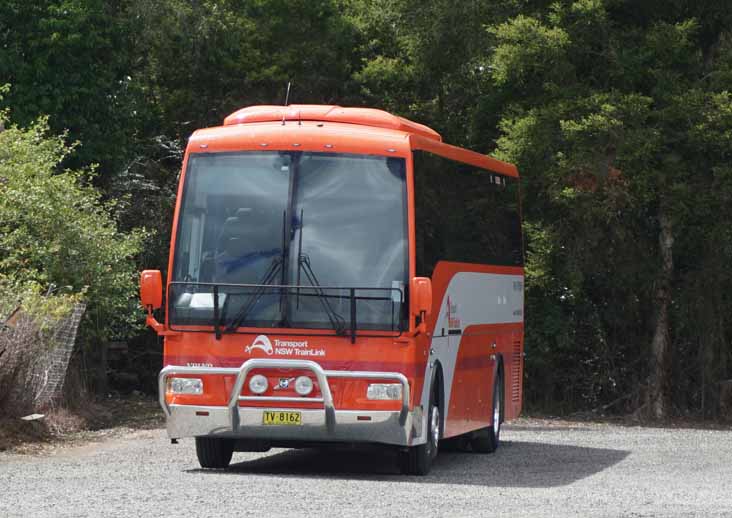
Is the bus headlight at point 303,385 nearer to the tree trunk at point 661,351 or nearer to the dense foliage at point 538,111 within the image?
the dense foliage at point 538,111

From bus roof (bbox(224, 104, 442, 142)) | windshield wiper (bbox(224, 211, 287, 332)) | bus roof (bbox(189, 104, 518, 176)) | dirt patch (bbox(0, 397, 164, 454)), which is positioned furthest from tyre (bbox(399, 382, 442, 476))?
dirt patch (bbox(0, 397, 164, 454))

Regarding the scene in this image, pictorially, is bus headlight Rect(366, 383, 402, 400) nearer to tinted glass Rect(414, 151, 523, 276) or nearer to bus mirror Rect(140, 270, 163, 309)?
tinted glass Rect(414, 151, 523, 276)

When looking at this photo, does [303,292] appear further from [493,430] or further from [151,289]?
[493,430]

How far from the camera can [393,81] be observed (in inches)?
1342

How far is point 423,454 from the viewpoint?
52.5 feet

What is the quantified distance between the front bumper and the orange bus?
0.5 inches

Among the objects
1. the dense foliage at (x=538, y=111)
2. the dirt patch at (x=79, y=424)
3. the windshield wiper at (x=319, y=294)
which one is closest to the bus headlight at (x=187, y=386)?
the windshield wiper at (x=319, y=294)

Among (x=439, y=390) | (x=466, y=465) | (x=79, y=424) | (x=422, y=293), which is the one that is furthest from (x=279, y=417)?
(x=79, y=424)

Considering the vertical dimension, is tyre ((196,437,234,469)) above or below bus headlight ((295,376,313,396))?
below

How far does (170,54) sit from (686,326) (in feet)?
44.6

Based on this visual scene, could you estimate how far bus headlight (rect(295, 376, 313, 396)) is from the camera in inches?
597

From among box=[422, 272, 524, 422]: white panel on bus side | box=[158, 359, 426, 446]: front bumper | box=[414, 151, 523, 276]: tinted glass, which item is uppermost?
box=[414, 151, 523, 276]: tinted glass

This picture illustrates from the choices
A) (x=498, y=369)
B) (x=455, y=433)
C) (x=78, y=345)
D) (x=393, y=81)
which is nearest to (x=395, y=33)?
(x=393, y=81)

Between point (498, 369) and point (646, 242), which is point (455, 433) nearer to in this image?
point (498, 369)
